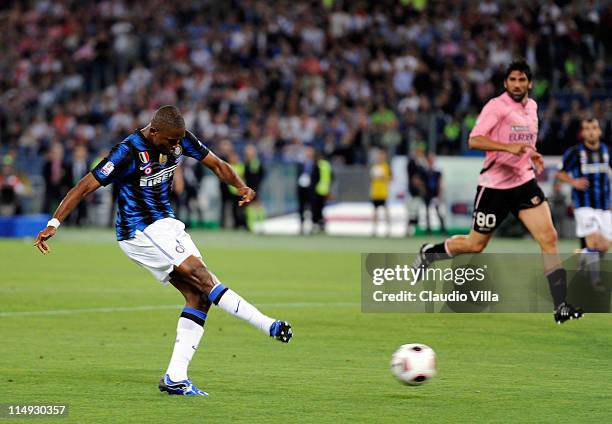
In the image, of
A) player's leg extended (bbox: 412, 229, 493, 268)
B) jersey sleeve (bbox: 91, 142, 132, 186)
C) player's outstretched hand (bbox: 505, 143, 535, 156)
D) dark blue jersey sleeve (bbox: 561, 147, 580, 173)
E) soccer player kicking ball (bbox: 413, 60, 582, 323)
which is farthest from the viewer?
dark blue jersey sleeve (bbox: 561, 147, 580, 173)

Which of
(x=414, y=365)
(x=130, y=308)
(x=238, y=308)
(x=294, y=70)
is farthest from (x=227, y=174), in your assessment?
(x=294, y=70)

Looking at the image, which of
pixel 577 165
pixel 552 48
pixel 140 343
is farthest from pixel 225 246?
pixel 140 343

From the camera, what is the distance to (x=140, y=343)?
37.4ft

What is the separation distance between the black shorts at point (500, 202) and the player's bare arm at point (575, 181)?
2.67 m

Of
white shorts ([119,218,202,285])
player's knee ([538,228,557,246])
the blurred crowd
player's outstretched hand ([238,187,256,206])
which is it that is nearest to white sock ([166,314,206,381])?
white shorts ([119,218,202,285])

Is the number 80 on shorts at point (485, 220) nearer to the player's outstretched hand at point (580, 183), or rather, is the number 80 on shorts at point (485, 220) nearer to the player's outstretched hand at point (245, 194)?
the player's outstretched hand at point (580, 183)

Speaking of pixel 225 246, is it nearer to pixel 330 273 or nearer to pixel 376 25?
pixel 330 273

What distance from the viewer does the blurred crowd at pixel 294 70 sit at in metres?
30.5

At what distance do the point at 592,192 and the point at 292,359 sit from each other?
6402mm

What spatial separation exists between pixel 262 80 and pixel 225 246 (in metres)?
10.1

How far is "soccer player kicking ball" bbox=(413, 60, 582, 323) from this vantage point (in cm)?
1241

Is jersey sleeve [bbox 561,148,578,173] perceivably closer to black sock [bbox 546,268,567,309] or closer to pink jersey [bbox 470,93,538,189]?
pink jersey [bbox 470,93,538,189]

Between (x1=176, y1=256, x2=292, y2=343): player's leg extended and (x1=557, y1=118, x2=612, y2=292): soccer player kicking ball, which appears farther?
(x1=557, y1=118, x2=612, y2=292): soccer player kicking ball

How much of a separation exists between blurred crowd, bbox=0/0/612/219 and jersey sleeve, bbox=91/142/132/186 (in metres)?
19.1
